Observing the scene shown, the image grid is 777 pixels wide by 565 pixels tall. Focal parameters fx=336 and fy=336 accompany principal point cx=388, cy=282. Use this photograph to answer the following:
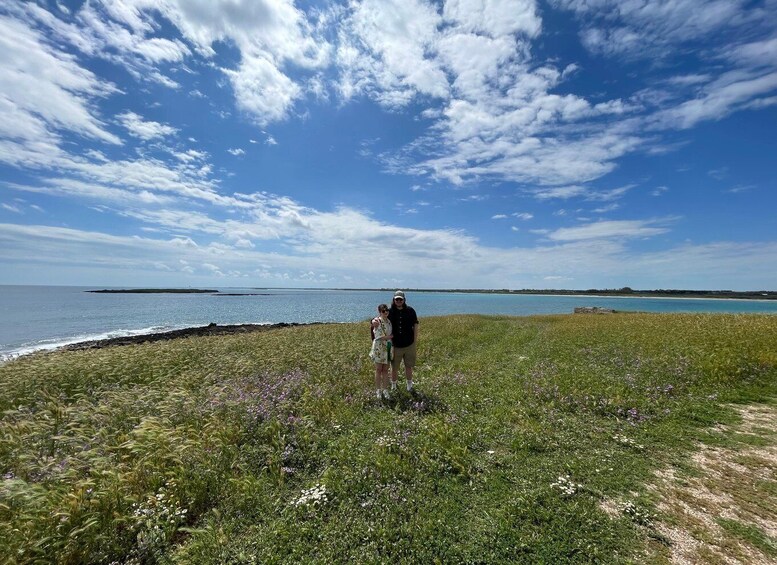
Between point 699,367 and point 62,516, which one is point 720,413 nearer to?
point 699,367

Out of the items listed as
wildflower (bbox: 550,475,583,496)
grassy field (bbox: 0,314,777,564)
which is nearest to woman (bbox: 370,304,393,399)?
grassy field (bbox: 0,314,777,564)

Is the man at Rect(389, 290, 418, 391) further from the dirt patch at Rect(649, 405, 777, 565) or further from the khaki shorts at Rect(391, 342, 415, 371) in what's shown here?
the dirt patch at Rect(649, 405, 777, 565)

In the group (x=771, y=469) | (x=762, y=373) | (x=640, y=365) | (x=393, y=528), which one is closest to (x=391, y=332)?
(x=393, y=528)

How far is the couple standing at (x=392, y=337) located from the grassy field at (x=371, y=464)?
107cm

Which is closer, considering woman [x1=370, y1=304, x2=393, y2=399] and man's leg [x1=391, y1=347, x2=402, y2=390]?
woman [x1=370, y1=304, x2=393, y2=399]

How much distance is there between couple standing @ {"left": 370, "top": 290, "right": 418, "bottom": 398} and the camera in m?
11.4

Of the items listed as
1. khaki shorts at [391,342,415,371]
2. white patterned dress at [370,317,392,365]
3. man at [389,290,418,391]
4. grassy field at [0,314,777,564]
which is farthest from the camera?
khaki shorts at [391,342,415,371]

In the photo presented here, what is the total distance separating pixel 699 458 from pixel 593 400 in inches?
131

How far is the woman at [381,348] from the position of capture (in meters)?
11.4

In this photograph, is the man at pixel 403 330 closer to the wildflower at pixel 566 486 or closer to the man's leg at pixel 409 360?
the man's leg at pixel 409 360

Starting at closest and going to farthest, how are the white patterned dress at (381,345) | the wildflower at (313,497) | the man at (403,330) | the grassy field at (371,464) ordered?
1. the grassy field at (371,464)
2. the wildflower at (313,497)
3. the white patterned dress at (381,345)
4. the man at (403,330)

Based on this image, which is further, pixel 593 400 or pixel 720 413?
pixel 593 400

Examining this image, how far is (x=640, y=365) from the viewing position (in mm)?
14891

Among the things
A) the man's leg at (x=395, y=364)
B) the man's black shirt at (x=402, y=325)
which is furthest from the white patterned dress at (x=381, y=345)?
the man's leg at (x=395, y=364)
